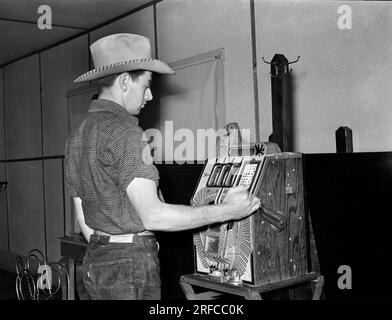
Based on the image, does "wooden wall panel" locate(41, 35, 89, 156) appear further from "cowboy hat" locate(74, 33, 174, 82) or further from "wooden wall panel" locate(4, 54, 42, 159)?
"cowboy hat" locate(74, 33, 174, 82)

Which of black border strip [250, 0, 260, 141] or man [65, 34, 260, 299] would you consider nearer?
man [65, 34, 260, 299]

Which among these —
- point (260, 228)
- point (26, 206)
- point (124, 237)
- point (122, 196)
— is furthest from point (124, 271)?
point (26, 206)

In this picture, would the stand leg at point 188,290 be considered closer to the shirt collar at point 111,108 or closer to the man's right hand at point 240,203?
the man's right hand at point 240,203

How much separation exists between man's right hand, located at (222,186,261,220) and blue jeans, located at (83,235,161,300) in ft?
1.09

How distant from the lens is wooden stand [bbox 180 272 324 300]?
208cm

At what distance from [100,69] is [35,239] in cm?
506

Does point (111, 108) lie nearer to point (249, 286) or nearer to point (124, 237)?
point (124, 237)

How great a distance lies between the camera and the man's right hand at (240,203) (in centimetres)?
203

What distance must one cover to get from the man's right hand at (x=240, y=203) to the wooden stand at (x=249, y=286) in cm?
29

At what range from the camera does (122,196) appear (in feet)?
6.54

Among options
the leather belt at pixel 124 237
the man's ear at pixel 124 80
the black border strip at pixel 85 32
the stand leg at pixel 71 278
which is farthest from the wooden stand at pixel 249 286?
the black border strip at pixel 85 32

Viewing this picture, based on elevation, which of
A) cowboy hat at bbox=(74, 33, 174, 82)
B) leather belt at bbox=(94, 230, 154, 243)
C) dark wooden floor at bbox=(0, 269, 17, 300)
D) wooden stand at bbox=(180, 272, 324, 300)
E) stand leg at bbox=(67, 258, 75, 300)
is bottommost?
dark wooden floor at bbox=(0, 269, 17, 300)

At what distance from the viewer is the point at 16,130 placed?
7.42m

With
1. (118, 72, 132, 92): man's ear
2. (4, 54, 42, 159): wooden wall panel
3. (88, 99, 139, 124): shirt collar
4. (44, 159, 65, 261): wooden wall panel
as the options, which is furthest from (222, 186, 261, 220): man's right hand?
(4, 54, 42, 159): wooden wall panel
